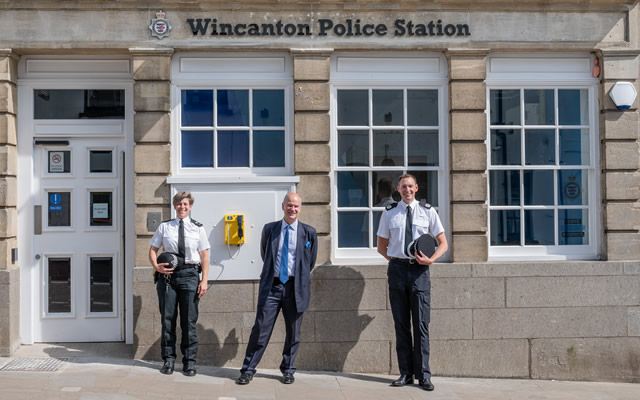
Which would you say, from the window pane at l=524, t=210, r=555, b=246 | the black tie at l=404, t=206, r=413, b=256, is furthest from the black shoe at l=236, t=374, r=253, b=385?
the window pane at l=524, t=210, r=555, b=246

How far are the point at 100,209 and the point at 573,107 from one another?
5821mm

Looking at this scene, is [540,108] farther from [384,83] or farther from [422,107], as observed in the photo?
[384,83]

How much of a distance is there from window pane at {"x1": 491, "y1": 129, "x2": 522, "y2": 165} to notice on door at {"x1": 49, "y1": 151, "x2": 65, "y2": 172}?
5.14 metres

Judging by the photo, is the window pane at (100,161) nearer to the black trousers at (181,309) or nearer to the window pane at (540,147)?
the black trousers at (181,309)

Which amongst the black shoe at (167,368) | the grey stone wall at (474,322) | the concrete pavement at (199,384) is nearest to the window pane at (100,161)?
the grey stone wall at (474,322)

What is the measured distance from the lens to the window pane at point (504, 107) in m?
8.69

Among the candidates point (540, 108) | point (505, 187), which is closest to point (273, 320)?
point (505, 187)

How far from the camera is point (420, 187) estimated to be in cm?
863

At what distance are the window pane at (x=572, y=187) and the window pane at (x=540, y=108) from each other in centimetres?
65

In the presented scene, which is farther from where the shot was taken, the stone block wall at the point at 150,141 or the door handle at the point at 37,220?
the door handle at the point at 37,220

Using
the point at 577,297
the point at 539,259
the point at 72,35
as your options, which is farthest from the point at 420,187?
the point at 72,35

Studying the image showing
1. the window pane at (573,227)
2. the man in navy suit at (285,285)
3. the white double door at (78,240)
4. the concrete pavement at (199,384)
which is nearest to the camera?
the concrete pavement at (199,384)

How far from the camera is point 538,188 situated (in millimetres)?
8750

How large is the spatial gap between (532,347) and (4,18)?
7138 millimetres
